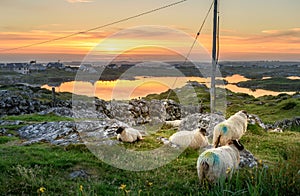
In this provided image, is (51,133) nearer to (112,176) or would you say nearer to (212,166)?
(112,176)

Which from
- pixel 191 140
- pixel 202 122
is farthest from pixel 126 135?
pixel 202 122

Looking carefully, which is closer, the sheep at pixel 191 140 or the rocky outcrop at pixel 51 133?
the sheep at pixel 191 140

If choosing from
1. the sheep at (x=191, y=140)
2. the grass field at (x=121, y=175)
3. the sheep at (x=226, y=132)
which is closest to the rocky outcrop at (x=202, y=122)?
the sheep at (x=226, y=132)

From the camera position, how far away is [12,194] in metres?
8.70

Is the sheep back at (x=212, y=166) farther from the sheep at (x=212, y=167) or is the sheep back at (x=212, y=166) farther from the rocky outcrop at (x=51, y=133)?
the rocky outcrop at (x=51, y=133)

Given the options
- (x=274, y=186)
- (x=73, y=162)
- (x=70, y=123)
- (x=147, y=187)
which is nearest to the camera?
(x=274, y=186)

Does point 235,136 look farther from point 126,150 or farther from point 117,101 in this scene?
point 117,101

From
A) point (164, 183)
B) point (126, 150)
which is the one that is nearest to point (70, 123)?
point (126, 150)

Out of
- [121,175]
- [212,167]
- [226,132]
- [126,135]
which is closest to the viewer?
[212,167]

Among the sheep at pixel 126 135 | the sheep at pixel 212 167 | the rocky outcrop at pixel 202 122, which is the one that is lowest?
the rocky outcrop at pixel 202 122

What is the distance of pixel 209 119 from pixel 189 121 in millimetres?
1924

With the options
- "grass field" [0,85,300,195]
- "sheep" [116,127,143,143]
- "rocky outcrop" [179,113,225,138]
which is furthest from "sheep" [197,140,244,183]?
"rocky outcrop" [179,113,225,138]

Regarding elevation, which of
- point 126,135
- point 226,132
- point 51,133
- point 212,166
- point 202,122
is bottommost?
point 202,122

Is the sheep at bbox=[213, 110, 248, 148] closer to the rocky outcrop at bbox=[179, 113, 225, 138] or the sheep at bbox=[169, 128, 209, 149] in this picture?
the sheep at bbox=[169, 128, 209, 149]
